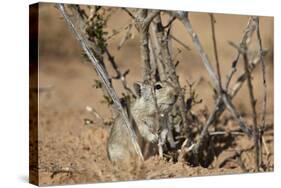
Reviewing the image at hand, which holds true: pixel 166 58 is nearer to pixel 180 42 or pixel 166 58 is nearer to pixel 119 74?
pixel 180 42

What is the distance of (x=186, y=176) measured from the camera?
5.91m

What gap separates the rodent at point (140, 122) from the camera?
18.6 ft

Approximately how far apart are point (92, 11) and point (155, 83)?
721 millimetres

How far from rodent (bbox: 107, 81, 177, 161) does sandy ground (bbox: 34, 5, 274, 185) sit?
8 centimetres

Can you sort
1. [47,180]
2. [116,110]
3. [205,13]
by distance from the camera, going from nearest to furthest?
1. [47,180]
2. [116,110]
3. [205,13]

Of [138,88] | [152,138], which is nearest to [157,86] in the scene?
[138,88]

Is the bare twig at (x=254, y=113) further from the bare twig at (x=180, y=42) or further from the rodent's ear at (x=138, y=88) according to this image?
the rodent's ear at (x=138, y=88)

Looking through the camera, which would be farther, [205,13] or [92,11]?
[205,13]

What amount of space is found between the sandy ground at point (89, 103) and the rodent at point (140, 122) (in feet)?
0.27

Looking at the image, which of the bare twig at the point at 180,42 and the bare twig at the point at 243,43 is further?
the bare twig at the point at 243,43

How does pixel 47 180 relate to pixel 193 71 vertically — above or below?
below

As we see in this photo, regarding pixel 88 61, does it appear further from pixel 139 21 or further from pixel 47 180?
pixel 47 180

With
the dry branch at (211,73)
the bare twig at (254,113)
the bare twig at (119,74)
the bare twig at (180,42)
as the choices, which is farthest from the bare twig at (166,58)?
the bare twig at (254,113)

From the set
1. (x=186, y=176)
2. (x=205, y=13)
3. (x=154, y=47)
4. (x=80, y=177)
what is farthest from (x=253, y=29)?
(x=80, y=177)
